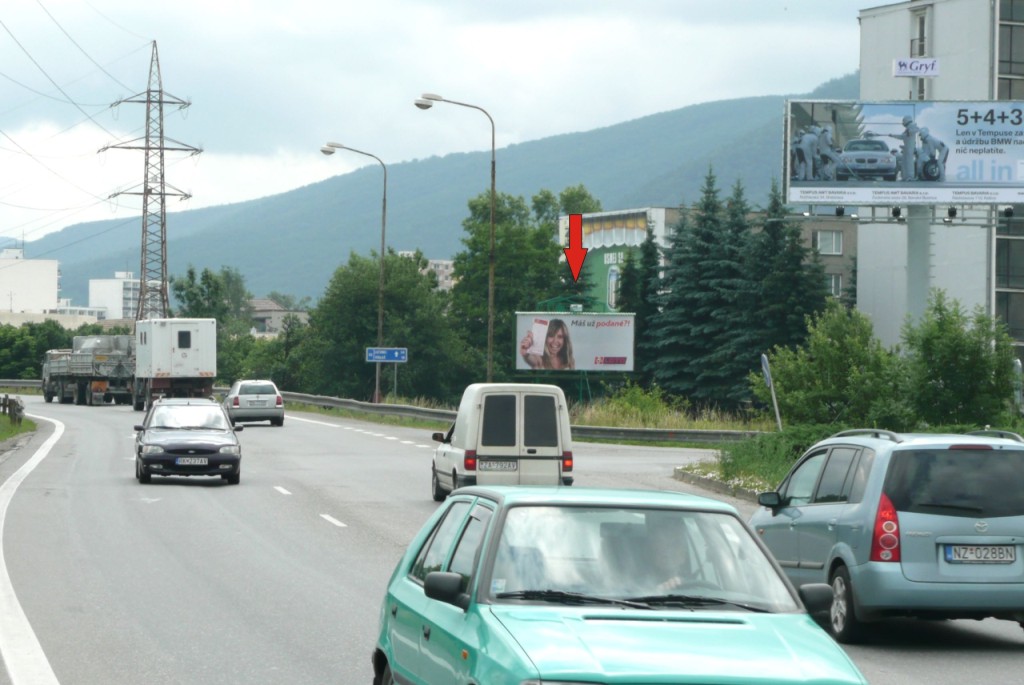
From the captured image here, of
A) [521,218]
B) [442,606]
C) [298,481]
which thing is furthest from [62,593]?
[521,218]

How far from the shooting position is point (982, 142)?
48062 millimetres

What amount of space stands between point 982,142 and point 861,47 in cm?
3321

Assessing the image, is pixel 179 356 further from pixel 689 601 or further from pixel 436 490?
pixel 689 601

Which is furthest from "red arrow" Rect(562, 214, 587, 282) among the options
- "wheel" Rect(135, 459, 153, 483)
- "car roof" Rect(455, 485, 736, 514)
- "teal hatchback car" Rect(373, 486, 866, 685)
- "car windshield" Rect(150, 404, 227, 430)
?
"teal hatchback car" Rect(373, 486, 866, 685)

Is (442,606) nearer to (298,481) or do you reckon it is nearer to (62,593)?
(62,593)

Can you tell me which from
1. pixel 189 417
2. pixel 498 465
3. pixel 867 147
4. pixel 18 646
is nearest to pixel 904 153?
pixel 867 147

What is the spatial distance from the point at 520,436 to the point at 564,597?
1653 cm

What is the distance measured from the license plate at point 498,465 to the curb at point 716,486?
3684mm

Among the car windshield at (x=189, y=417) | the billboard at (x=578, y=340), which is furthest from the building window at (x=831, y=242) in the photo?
the car windshield at (x=189, y=417)

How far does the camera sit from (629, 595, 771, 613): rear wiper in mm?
6184

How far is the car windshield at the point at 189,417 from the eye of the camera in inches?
1095

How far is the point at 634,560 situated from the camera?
643 centimetres

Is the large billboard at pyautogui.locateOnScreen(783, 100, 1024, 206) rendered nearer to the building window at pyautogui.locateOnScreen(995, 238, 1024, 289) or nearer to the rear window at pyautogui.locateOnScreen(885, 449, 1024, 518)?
the building window at pyautogui.locateOnScreen(995, 238, 1024, 289)

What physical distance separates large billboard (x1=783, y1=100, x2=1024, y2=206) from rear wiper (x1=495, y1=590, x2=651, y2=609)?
4233 centimetres
